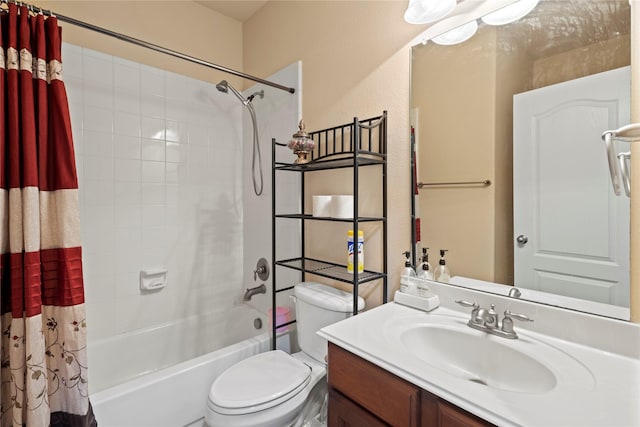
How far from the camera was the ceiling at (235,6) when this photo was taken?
2.18 meters

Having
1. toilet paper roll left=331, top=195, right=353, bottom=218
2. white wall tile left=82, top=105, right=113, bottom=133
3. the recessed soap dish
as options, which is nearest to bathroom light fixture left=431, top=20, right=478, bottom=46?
toilet paper roll left=331, top=195, right=353, bottom=218

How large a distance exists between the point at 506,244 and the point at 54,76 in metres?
1.80

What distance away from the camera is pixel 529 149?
3.27 feet

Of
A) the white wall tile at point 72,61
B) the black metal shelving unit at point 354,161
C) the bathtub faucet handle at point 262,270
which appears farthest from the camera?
the bathtub faucet handle at point 262,270

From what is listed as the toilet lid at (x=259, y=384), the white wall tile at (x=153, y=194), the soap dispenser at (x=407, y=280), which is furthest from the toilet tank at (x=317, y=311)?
the white wall tile at (x=153, y=194)

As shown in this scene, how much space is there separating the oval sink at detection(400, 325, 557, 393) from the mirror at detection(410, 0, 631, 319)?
0.23 meters

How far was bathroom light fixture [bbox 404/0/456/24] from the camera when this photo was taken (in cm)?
113

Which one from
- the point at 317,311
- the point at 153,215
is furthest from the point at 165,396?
the point at 153,215

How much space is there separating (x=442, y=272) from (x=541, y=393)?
51 centimetres

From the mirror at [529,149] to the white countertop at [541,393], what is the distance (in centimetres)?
16

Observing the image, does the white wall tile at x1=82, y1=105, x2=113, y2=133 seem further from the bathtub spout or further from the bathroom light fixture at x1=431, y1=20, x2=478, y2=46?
the bathroom light fixture at x1=431, y1=20, x2=478, y2=46

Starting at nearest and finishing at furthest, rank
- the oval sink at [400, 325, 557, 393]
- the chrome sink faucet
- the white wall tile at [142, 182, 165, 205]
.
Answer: the oval sink at [400, 325, 557, 393], the chrome sink faucet, the white wall tile at [142, 182, 165, 205]

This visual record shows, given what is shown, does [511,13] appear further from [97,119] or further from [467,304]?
[97,119]

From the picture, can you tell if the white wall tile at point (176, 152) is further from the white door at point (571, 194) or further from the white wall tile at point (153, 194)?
the white door at point (571, 194)
